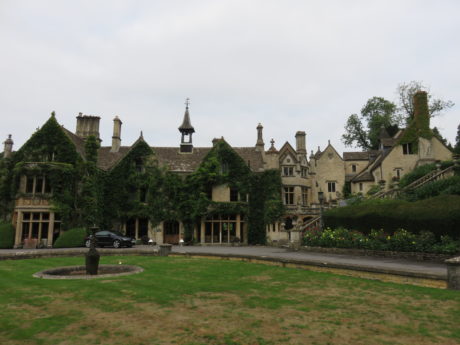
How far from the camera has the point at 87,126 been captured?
122ft

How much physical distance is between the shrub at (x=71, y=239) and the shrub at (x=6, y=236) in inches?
149

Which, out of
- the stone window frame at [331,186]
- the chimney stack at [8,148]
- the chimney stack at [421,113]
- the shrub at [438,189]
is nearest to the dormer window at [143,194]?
the chimney stack at [8,148]

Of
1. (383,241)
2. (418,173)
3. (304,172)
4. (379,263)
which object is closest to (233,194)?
(304,172)

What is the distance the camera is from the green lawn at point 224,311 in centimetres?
560

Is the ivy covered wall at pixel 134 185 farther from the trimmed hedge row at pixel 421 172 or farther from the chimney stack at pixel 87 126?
the trimmed hedge row at pixel 421 172

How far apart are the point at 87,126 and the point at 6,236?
1525 centimetres

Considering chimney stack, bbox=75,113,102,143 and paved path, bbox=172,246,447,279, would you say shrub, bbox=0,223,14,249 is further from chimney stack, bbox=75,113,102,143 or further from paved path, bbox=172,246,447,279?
paved path, bbox=172,246,447,279

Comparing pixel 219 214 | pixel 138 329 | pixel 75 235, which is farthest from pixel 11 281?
pixel 219 214

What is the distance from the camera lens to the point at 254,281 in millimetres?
10688

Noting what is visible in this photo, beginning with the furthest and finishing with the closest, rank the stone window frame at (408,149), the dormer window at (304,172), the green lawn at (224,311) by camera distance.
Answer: the dormer window at (304,172) < the stone window frame at (408,149) < the green lawn at (224,311)

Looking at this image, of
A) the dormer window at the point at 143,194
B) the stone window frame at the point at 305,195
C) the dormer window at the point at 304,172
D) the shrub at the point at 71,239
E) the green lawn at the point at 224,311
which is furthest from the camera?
the dormer window at the point at 304,172

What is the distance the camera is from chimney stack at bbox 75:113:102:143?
122 feet

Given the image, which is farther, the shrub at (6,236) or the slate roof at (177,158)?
the slate roof at (177,158)

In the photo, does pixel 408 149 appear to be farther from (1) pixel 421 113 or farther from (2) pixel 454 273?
(2) pixel 454 273
